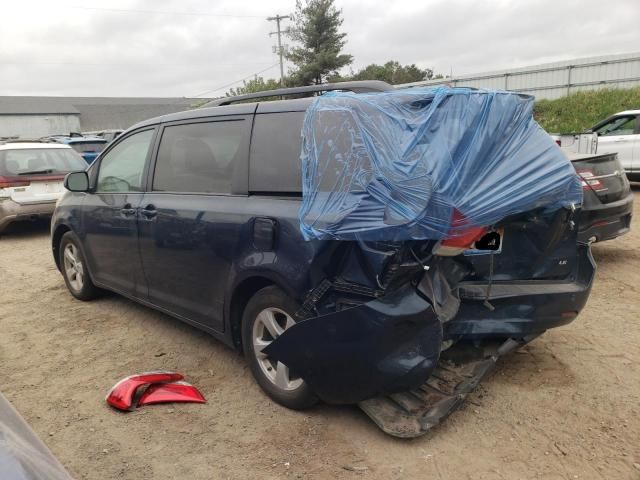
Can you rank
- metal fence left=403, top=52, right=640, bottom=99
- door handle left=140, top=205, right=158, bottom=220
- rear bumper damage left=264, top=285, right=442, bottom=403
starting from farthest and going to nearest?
metal fence left=403, top=52, right=640, bottom=99
door handle left=140, top=205, right=158, bottom=220
rear bumper damage left=264, top=285, right=442, bottom=403

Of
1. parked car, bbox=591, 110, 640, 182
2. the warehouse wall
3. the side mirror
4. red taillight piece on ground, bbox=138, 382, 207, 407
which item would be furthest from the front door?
the warehouse wall

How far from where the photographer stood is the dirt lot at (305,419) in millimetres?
2666

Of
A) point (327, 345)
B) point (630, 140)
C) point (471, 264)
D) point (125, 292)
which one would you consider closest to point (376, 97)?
point (471, 264)

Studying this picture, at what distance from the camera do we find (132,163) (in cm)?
439

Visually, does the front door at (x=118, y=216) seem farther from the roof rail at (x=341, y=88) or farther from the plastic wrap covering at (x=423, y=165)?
the plastic wrap covering at (x=423, y=165)

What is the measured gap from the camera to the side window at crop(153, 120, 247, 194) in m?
3.45

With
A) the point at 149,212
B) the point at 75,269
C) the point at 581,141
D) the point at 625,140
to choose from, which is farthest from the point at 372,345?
the point at 625,140

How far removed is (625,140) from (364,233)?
10.1 metres

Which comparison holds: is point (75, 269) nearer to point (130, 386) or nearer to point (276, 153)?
point (130, 386)

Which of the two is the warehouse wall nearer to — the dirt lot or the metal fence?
the metal fence

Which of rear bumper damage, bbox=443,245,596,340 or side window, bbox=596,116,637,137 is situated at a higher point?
side window, bbox=596,116,637,137

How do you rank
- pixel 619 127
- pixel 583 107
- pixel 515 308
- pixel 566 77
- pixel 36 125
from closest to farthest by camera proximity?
pixel 515 308, pixel 619 127, pixel 583 107, pixel 566 77, pixel 36 125

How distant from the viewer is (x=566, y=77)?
2014 cm

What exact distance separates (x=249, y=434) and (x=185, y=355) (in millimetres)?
1255
